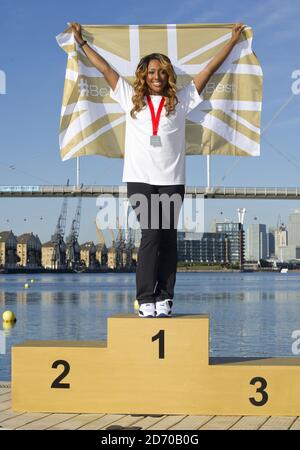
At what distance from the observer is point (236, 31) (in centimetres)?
746

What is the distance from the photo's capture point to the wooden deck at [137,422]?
20.0ft

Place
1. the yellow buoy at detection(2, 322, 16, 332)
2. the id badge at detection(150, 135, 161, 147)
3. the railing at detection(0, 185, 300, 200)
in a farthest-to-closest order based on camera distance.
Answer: the railing at detection(0, 185, 300, 200) < the yellow buoy at detection(2, 322, 16, 332) < the id badge at detection(150, 135, 161, 147)

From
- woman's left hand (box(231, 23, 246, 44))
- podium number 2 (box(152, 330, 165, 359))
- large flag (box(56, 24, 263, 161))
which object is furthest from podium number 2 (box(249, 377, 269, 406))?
woman's left hand (box(231, 23, 246, 44))

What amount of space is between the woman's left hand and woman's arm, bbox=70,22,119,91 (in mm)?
1166

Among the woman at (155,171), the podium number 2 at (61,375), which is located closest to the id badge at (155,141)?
the woman at (155,171)

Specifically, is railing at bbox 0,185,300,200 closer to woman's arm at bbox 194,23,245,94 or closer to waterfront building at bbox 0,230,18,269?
woman's arm at bbox 194,23,245,94

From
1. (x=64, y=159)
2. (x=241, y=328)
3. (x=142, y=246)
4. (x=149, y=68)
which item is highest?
(x=149, y=68)

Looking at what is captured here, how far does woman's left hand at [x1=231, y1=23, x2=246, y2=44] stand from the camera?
7430 millimetres

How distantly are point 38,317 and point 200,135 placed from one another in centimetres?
2759

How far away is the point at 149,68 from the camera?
6969 mm

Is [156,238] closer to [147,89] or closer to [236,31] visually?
[147,89]

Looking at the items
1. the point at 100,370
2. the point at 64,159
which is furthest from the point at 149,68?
the point at 100,370

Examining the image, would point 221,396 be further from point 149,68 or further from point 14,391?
point 149,68

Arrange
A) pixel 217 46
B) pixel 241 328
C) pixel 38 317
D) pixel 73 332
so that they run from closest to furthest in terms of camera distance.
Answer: pixel 217 46 < pixel 73 332 < pixel 241 328 < pixel 38 317
